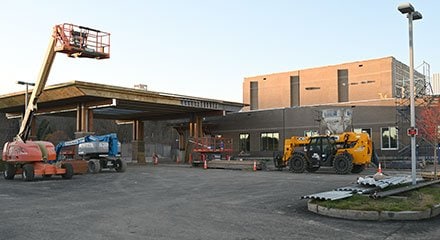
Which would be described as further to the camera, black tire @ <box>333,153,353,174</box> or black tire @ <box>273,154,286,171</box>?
black tire @ <box>273,154,286,171</box>

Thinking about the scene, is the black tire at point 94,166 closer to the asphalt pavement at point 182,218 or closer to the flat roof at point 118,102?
the flat roof at point 118,102

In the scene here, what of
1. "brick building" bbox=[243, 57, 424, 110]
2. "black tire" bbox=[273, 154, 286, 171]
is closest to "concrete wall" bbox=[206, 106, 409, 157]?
"black tire" bbox=[273, 154, 286, 171]

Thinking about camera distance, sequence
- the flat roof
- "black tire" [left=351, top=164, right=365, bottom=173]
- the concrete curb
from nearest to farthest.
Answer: the concrete curb
"black tire" [left=351, top=164, right=365, bottom=173]
the flat roof

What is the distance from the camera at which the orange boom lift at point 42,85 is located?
22.9m

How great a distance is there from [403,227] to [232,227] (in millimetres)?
3562

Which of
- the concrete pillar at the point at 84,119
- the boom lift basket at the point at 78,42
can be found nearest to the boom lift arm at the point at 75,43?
the boom lift basket at the point at 78,42

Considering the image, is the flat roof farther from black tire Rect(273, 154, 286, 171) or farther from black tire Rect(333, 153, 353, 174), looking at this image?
black tire Rect(333, 153, 353, 174)

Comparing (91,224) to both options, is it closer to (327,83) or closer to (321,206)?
(321,206)

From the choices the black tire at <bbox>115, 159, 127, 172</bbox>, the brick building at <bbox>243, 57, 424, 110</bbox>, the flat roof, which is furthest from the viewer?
the brick building at <bbox>243, 57, 424, 110</bbox>

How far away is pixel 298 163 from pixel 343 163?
305 centimetres

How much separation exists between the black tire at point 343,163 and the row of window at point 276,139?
1224cm

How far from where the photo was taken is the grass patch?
10.7 m

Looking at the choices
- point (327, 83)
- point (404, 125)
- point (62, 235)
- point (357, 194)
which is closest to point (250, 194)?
point (357, 194)

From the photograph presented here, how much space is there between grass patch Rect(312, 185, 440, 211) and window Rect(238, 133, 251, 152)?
34976mm
